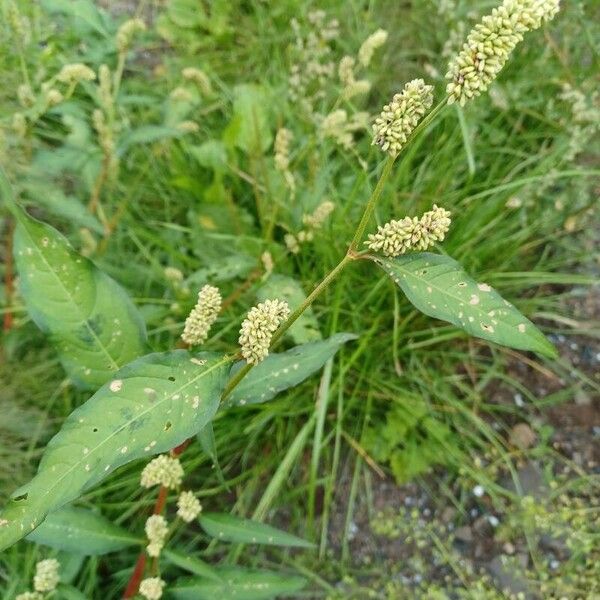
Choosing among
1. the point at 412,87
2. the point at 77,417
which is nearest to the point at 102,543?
the point at 77,417

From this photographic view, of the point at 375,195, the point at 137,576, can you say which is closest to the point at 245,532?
the point at 137,576

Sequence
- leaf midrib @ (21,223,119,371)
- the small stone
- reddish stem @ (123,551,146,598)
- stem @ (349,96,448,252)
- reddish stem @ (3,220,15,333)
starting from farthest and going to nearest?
the small stone → reddish stem @ (3,220,15,333) → reddish stem @ (123,551,146,598) → leaf midrib @ (21,223,119,371) → stem @ (349,96,448,252)

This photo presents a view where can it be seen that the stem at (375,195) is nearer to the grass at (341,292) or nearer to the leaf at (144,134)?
the grass at (341,292)

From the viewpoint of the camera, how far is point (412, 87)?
0.90 m

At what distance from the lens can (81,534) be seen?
1.52 meters

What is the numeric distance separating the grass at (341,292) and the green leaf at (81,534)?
339mm

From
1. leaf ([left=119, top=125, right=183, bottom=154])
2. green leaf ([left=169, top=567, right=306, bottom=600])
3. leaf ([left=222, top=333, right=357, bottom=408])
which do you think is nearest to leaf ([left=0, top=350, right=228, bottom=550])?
leaf ([left=222, top=333, right=357, bottom=408])

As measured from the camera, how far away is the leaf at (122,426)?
98 centimetres

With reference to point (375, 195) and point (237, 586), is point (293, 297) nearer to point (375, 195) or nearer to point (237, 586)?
point (237, 586)

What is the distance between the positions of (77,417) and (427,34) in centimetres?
218

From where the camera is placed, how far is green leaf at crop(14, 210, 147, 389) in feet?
4.30

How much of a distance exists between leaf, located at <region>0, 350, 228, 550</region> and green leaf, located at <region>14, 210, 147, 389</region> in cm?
32

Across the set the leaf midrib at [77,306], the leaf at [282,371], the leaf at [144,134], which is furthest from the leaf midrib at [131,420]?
the leaf at [144,134]

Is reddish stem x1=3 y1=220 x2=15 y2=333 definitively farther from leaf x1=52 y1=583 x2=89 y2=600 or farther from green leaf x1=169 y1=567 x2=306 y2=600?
green leaf x1=169 y1=567 x2=306 y2=600
